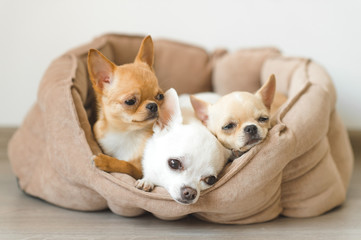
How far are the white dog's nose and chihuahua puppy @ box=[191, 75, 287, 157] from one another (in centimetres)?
25

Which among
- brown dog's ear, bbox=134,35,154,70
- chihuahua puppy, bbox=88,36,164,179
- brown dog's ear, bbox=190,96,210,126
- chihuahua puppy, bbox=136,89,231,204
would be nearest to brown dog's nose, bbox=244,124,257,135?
chihuahua puppy, bbox=136,89,231,204

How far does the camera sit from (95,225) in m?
1.65

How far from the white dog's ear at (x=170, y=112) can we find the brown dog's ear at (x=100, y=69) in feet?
0.75

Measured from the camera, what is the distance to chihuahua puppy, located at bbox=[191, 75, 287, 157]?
150cm

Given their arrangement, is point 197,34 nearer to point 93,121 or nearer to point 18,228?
point 93,121

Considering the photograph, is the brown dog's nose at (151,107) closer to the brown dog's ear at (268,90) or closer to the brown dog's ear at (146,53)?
the brown dog's ear at (146,53)

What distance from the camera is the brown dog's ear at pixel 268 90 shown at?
1633mm

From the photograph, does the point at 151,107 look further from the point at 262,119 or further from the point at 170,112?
the point at 262,119

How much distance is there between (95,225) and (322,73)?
1317 mm

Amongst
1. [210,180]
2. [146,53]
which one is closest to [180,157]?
[210,180]

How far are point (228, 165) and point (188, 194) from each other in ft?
0.74

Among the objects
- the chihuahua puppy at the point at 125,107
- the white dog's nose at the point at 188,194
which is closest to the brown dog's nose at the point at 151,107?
the chihuahua puppy at the point at 125,107

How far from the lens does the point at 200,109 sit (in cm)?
167

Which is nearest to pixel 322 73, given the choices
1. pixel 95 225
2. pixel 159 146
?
pixel 159 146
